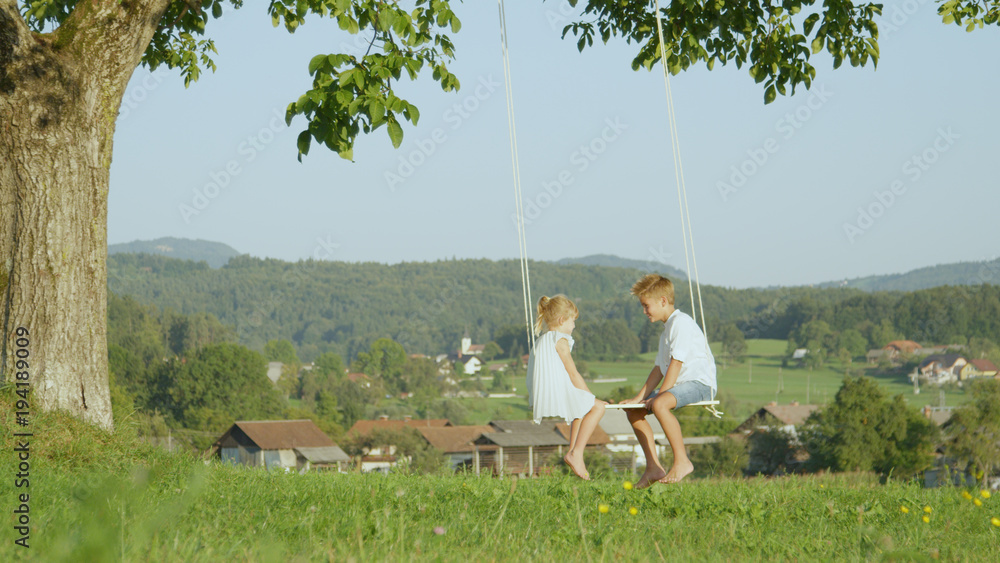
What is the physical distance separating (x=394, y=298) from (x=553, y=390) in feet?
377

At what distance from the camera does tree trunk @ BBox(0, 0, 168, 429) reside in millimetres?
5129

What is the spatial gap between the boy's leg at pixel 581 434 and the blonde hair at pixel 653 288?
2.43ft

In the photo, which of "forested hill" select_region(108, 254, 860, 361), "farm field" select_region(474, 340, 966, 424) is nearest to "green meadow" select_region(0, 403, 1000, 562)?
"farm field" select_region(474, 340, 966, 424)

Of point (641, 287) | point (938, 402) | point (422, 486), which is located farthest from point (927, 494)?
point (938, 402)

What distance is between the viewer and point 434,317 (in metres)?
121

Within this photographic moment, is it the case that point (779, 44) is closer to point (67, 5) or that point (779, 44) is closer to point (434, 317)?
point (67, 5)

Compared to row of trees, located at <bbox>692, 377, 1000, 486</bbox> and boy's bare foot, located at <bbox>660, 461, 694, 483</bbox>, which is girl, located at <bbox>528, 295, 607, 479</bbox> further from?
row of trees, located at <bbox>692, 377, 1000, 486</bbox>

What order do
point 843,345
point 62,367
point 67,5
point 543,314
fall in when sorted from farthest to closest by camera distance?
point 843,345
point 67,5
point 543,314
point 62,367

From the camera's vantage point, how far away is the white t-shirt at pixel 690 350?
5.11 meters

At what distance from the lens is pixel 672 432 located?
5.05 metres

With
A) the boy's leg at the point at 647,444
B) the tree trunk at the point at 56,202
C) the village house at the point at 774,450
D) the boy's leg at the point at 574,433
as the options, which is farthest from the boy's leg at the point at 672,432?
the village house at the point at 774,450

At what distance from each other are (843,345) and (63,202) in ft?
329

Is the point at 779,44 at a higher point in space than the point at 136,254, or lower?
lower

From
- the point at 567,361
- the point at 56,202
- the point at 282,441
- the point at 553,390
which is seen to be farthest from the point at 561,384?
the point at 282,441
